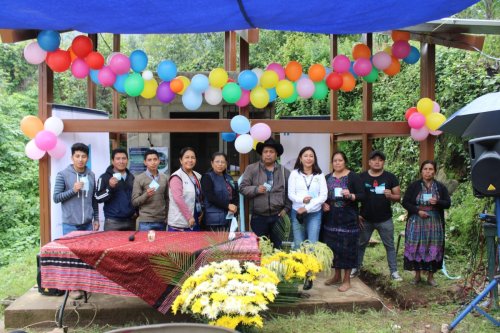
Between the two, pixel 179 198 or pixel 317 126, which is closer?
pixel 179 198

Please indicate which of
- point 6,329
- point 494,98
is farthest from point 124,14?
point 494,98

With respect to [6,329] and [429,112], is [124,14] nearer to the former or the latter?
[6,329]

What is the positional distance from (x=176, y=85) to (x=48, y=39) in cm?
134

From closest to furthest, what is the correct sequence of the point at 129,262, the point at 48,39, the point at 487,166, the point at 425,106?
1. the point at 487,166
2. the point at 129,262
3. the point at 48,39
4. the point at 425,106

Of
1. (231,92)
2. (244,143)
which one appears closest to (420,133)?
(244,143)

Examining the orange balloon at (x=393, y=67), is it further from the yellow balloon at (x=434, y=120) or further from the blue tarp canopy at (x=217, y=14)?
the blue tarp canopy at (x=217, y=14)

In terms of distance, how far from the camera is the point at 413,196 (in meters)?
4.71

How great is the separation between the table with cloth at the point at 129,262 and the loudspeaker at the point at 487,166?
1798mm

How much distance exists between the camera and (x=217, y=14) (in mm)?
3637

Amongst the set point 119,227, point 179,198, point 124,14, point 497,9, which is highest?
point 497,9

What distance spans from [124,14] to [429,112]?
11.3ft

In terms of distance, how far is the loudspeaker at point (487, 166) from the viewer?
3.40 m

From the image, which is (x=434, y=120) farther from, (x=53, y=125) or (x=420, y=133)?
(x=53, y=125)

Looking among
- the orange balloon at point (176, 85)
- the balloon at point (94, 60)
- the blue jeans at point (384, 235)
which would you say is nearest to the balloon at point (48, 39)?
the balloon at point (94, 60)
